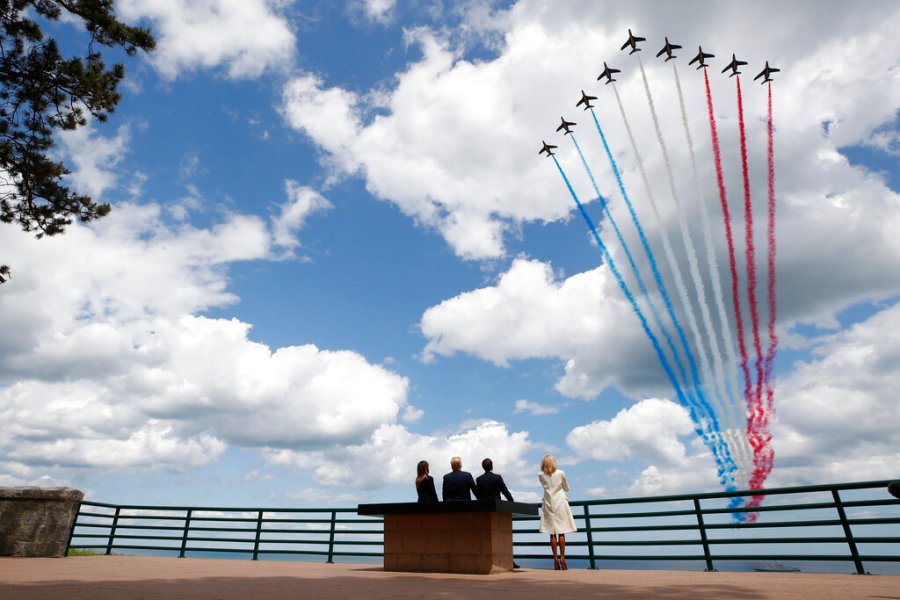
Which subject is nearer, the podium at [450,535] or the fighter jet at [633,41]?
the podium at [450,535]

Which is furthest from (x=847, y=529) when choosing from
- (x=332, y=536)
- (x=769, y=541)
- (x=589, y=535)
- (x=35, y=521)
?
(x=35, y=521)

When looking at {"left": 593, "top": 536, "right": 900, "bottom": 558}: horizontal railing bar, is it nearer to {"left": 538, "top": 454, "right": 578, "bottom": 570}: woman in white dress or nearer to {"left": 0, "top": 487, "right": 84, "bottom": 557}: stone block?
{"left": 538, "top": 454, "right": 578, "bottom": 570}: woman in white dress

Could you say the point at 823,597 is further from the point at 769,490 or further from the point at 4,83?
the point at 4,83

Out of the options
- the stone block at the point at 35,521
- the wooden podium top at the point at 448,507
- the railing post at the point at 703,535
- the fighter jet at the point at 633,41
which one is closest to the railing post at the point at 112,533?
the stone block at the point at 35,521

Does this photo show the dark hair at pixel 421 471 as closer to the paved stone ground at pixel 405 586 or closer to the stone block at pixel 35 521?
the paved stone ground at pixel 405 586

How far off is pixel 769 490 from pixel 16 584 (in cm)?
1062

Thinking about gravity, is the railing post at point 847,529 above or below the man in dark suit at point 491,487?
below

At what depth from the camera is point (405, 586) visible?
7430mm

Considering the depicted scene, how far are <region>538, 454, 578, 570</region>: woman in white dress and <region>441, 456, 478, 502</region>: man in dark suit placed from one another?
148 cm

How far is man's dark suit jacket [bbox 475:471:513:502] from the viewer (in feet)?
32.6

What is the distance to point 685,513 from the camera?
10.5 meters

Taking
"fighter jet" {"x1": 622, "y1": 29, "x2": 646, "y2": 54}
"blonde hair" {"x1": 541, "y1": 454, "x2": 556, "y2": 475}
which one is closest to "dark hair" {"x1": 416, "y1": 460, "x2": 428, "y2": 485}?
"blonde hair" {"x1": 541, "y1": 454, "x2": 556, "y2": 475}

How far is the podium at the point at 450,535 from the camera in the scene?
929cm

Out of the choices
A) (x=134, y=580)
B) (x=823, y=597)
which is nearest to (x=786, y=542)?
(x=823, y=597)
